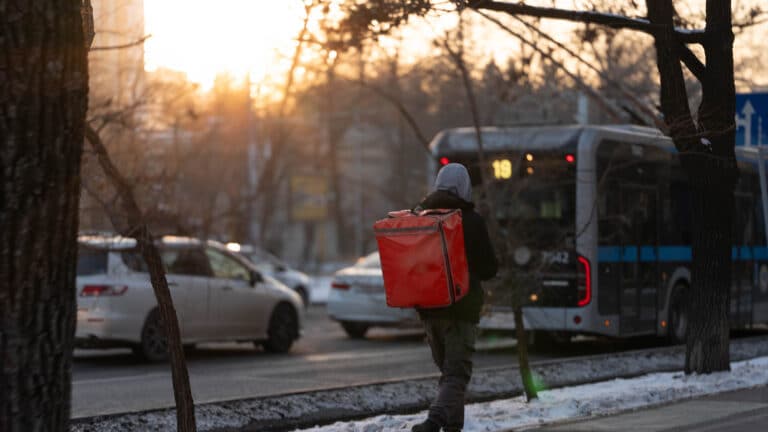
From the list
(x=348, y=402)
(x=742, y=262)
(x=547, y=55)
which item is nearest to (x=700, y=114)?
(x=547, y=55)

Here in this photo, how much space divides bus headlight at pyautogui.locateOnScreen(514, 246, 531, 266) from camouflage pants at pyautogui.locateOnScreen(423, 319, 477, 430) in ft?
28.7

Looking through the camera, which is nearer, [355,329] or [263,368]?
[263,368]

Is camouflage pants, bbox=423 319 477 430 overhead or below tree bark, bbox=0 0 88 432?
below

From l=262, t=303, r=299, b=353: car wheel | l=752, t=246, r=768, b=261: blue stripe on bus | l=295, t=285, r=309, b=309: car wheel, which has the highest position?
l=752, t=246, r=768, b=261: blue stripe on bus

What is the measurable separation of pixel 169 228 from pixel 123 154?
2909 mm

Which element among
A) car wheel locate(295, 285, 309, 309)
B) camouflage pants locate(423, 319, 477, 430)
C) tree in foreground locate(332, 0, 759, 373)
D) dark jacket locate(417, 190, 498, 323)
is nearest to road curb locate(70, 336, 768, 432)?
tree in foreground locate(332, 0, 759, 373)

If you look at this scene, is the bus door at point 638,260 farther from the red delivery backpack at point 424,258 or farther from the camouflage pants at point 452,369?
the red delivery backpack at point 424,258

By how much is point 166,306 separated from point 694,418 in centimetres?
378

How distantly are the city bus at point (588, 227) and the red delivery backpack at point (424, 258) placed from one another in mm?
7805

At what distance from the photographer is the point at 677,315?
1941 centimetres

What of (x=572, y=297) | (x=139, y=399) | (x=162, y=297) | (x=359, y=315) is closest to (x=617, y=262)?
(x=572, y=297)

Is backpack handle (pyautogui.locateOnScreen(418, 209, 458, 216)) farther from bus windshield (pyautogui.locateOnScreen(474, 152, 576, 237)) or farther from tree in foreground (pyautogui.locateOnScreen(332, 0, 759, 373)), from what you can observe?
bus windshield (pyautogui.locateOnScreen(474, 152, 576, 237))

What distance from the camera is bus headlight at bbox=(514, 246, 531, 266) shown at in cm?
1697

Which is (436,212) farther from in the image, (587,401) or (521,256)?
(521,256)
